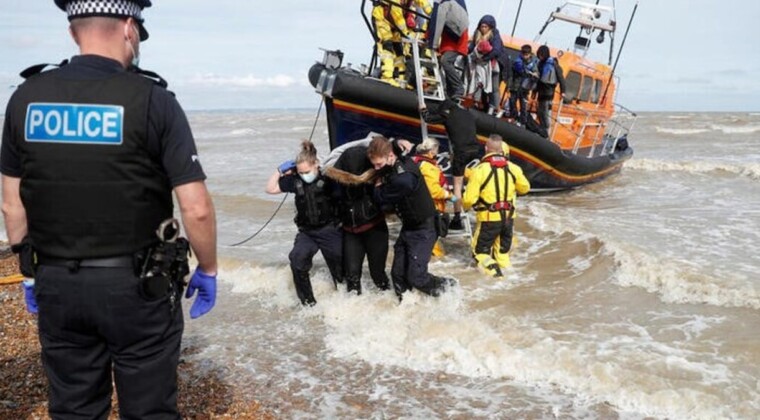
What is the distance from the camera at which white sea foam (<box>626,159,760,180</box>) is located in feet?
46.3

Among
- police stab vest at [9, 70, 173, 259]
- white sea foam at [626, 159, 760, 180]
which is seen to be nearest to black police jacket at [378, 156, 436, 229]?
police stab vest at [9, 70, 173, 259]

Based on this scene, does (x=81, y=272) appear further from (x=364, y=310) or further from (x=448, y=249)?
(x=448, y=249)

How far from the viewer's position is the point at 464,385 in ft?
11.6

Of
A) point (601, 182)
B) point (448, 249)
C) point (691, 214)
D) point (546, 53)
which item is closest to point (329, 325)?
point (448, 249)

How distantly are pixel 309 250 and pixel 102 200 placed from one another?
2.97m

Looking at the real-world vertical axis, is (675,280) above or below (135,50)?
below

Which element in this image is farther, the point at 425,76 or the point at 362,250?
the point at 425,76

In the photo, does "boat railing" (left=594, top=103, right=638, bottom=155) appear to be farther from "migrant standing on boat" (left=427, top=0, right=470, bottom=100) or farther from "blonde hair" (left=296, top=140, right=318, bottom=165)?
"blonde hair" (left=296, top=140, right=318, bottom=165)

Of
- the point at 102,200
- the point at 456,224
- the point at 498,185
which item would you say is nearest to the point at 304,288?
the point at 498,185

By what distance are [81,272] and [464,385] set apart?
7.86ft

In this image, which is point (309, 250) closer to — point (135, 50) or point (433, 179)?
point (433, 179)

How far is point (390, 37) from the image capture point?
6922 millimetres

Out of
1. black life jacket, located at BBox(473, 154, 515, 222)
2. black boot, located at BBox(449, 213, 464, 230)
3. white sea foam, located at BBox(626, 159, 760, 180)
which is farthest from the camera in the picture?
white sea foam, located at BBox(626, 159, 760, 180)

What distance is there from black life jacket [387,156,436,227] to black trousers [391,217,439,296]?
0.08 meters
